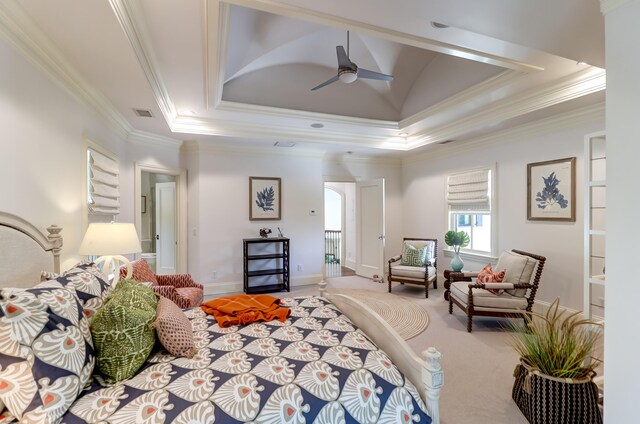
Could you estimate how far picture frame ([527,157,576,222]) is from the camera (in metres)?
3.83

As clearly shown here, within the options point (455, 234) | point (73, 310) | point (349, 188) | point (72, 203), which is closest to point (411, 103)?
point (455, 234)

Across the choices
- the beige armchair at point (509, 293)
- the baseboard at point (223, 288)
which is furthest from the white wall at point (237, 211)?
the beige armchair at point (509, 293)

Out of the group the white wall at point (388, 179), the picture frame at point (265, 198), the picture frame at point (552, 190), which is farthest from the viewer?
the white wall at point (388, 179)

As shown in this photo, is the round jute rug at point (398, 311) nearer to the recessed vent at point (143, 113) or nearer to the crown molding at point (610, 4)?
the crown molding at point (610, 4)

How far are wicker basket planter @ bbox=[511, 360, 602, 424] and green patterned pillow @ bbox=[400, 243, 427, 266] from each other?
335cm

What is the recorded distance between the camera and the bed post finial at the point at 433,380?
1531mm

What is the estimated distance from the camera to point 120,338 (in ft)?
4.93

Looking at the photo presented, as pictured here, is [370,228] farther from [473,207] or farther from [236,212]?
[236,212]

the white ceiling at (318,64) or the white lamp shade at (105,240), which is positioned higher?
the white ceiling at (318,64)

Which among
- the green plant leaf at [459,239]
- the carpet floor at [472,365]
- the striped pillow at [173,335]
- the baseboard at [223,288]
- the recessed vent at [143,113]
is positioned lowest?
the carpet floor at [472,365]

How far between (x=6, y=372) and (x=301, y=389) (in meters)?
1.14

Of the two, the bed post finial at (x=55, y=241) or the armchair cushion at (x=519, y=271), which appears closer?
the bed post finial at (x=55, y=241)

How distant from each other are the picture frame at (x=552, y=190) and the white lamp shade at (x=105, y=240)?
4.89m

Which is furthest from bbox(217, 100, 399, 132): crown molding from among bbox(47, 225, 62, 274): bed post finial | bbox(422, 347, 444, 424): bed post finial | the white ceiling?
bbox(422, 347, 444, 424): bed post finial
